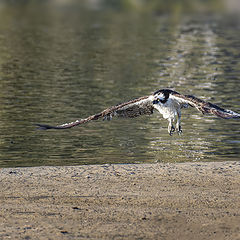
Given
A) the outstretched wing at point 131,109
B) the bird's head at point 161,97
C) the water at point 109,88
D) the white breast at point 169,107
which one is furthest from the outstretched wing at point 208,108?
the water at point 109,88

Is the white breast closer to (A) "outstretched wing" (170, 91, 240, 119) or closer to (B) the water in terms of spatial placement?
(A) "outstretched wing" (170, 91, 240, 119)

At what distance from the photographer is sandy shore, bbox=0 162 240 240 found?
1018 cm

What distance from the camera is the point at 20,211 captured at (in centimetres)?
1111

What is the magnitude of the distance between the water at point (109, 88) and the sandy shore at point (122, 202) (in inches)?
Result: 89.7

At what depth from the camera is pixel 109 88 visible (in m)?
28.6

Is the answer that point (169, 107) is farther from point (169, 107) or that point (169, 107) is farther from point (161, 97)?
point (161, 97)

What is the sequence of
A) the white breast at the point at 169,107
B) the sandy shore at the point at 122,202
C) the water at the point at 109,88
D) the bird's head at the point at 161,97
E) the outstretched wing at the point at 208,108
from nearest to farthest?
the sandy shore at the point at 122,202 < the outstretched wing at the point at 208,108 < the bird's head at the point at 161,97 < the white breast at the point at 169,107 < the water at the point at 109,88

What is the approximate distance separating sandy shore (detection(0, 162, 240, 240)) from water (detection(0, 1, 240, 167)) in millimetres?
2277

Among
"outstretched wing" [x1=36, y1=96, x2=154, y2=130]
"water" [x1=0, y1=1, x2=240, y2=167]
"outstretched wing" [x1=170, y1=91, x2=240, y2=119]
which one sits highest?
"outstretched wing" [x1=170, y1=91, x2=240, y2=119]

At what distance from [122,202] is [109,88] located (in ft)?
56.6

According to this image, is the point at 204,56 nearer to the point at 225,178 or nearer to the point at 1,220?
the point at 225,178

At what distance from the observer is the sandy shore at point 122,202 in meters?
10.2

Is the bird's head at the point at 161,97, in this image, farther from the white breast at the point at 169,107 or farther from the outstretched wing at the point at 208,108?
the outstretched wing at the point at 208,108

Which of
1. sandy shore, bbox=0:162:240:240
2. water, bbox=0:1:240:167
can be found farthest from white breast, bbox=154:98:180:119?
water, bbox=0:1:240:167
